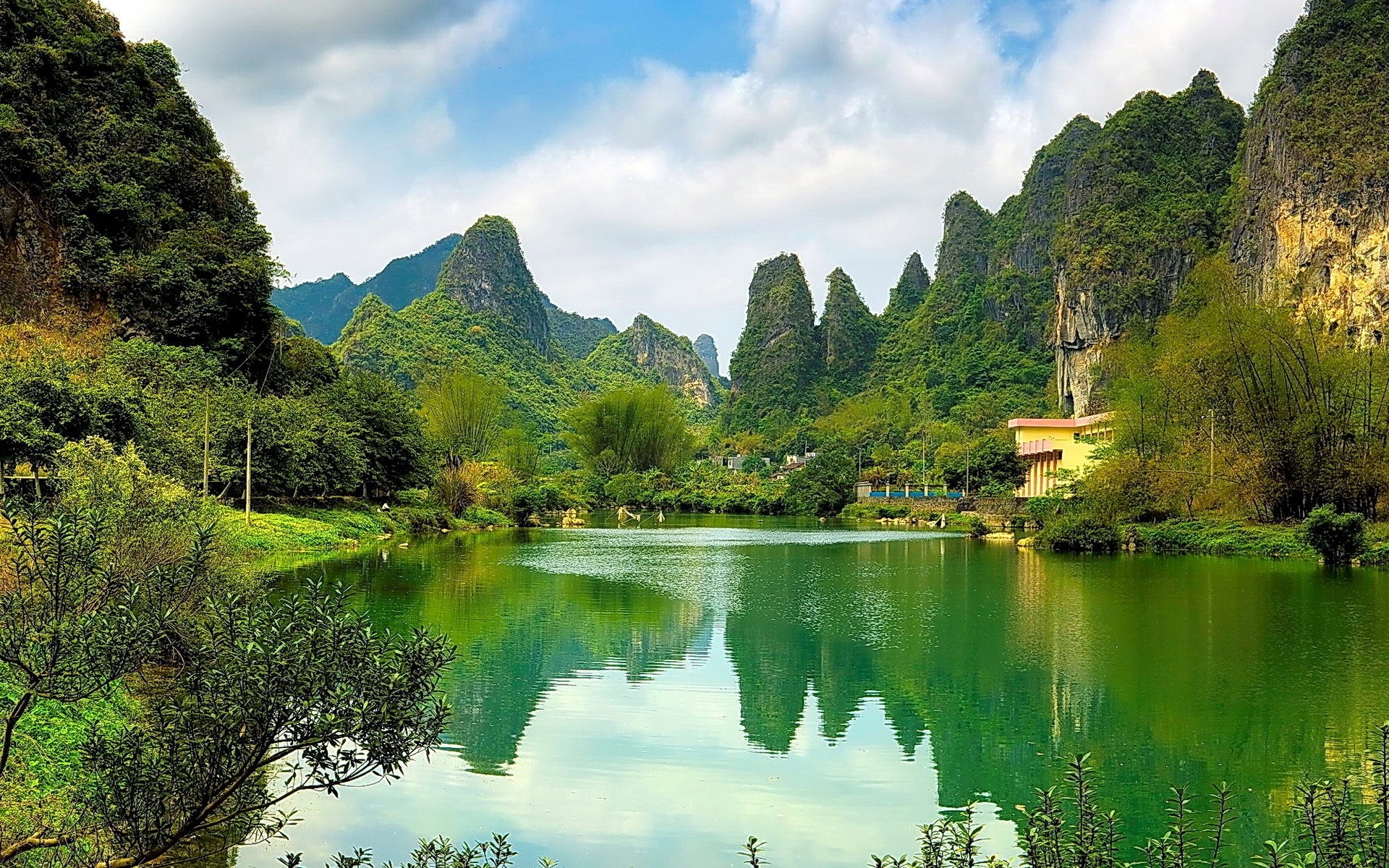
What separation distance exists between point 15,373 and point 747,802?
14.6 meters

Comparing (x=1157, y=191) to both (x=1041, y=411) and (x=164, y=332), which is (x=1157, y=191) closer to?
(x=1041, y=411)

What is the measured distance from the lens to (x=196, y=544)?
13.4 feet

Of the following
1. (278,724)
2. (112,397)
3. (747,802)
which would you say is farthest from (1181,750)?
(112,397)

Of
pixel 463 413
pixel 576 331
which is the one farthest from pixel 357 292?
pixel 463 413

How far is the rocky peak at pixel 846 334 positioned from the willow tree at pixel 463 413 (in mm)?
52375

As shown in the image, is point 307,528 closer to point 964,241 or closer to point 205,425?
point 205,425

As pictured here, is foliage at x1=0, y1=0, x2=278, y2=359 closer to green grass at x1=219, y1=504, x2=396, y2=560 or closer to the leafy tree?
the leafy tree

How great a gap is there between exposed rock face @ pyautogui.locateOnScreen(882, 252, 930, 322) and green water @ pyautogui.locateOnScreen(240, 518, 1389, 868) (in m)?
91.8

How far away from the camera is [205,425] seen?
22.2 metres

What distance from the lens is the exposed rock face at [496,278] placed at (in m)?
95.8

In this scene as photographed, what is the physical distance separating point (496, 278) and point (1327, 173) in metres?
68.8

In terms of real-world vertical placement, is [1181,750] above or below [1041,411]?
below

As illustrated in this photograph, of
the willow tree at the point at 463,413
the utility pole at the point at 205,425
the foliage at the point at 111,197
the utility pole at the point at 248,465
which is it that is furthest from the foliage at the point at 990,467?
the utility pole at the point at 205,425

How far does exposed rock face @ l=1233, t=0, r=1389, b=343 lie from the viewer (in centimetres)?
4494
